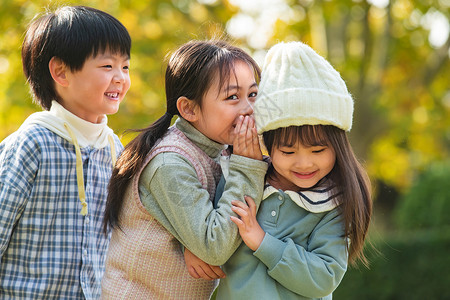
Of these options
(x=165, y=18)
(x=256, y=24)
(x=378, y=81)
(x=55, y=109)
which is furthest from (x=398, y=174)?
(x=55, y=109)

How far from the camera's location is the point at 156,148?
2.42 m

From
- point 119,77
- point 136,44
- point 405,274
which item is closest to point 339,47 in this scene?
point 136,44

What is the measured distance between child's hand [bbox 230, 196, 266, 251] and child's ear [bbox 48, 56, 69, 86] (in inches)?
44.5

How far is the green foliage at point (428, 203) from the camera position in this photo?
22.3 feet

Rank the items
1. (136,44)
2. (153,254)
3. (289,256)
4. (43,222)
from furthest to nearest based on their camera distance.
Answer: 1. (136,44)
2. (43,222)
3. (153,254)
4. (289,256)

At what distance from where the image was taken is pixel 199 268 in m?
2.33

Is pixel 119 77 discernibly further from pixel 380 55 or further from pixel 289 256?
pixel 380 55

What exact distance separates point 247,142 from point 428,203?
522 cm

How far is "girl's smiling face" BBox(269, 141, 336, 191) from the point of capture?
228 cm

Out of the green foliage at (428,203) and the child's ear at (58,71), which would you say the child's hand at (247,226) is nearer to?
the child's ear at (58,71)

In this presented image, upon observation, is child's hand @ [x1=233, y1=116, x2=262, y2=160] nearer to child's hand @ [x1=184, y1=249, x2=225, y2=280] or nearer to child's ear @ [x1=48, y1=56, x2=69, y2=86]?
child's hand @ [x1=184, y1=249, x2=225, y2=280]

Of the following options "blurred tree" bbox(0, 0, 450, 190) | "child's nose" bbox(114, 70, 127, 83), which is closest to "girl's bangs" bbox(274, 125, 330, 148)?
"child's nose" bbox(114, 70, 127, 83)

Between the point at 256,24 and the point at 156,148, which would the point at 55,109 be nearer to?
the point at 156,148

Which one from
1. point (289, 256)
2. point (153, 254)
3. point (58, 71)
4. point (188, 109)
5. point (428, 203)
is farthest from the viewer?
point (428, 203)
